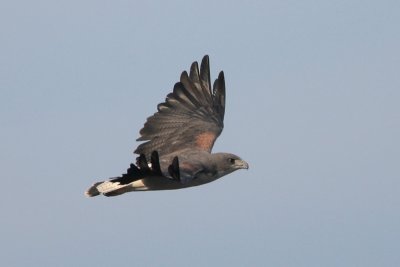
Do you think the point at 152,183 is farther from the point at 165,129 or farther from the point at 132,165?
the point at 165,129

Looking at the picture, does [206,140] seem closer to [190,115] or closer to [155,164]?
[190,115]

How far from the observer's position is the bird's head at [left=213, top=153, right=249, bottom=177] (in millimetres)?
24922

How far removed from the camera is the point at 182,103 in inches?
1099

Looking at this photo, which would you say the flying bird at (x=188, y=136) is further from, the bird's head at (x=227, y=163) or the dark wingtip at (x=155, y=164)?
the dark wingtip at (x=155, y=164)

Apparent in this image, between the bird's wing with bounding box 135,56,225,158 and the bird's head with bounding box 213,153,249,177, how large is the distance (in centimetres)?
162

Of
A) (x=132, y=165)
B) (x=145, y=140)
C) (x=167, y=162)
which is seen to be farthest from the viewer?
(x=145, y=140)

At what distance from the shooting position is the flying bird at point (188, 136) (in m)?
23.8

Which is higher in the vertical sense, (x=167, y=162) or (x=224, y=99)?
(x=224, y=99)

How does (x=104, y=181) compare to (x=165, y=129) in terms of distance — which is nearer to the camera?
(x=104, y=181)

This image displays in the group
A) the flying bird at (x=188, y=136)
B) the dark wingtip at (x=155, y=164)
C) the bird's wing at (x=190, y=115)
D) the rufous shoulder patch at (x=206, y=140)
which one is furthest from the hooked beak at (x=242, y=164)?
the dark wingtip at (x=155, y=164)

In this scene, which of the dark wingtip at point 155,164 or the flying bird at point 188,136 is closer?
the dark wingtip at point 155,164

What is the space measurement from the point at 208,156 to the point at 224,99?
335 centimetres

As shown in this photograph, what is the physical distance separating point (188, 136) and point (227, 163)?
224 centimetres

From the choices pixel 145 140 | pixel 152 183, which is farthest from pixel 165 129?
pixel 152 183
